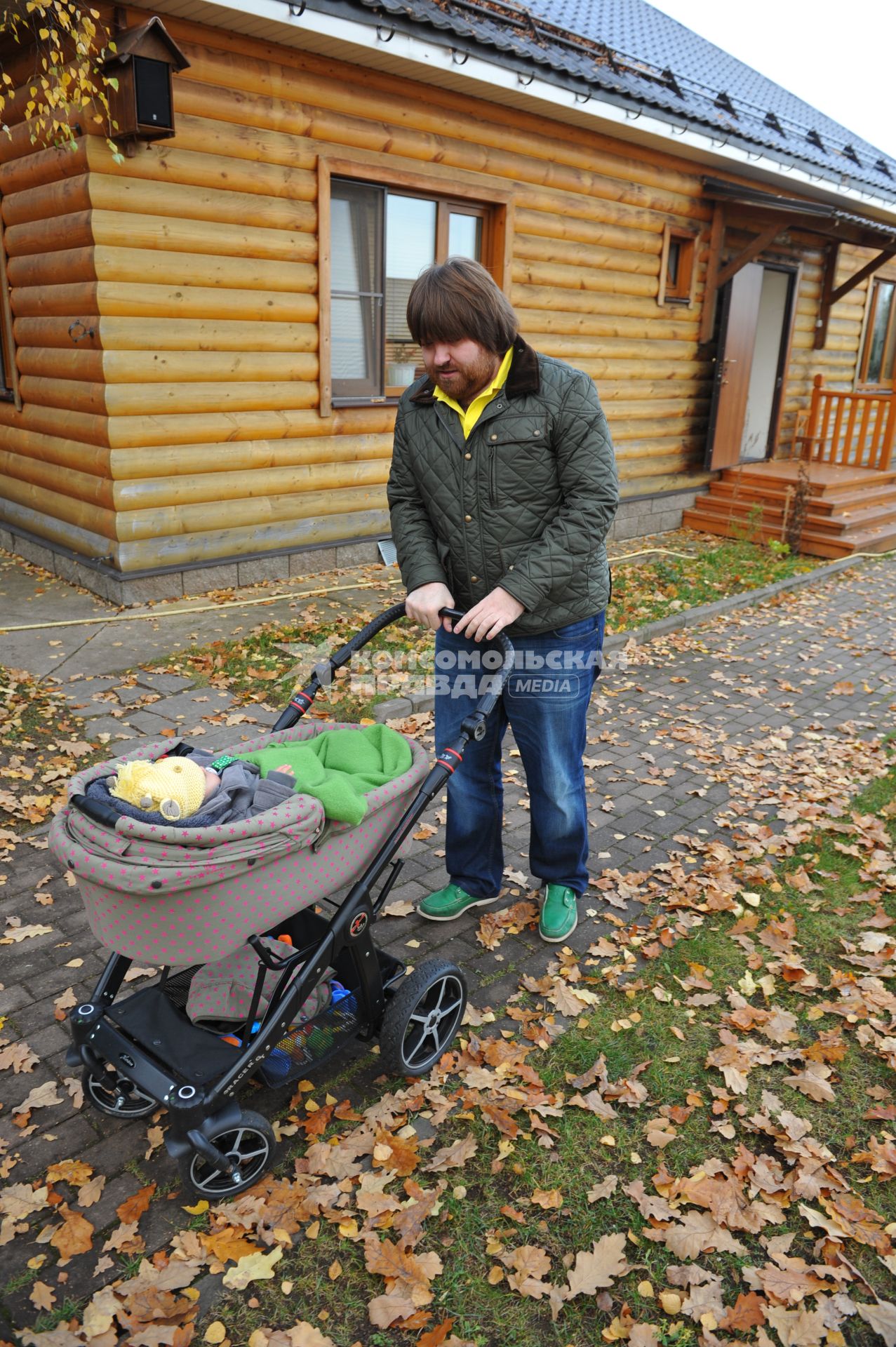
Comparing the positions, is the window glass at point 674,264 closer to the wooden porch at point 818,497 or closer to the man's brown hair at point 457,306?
the wooden porch at point 818,497

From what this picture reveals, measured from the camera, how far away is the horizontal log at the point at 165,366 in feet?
22.6

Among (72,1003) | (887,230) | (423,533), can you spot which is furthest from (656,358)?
(72,1003)

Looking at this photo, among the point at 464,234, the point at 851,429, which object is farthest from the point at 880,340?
the point at 464,234

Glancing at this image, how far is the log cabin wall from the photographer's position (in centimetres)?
678

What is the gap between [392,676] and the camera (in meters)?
6.19

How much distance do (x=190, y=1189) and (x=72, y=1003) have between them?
960mm

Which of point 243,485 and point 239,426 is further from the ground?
point 239,426

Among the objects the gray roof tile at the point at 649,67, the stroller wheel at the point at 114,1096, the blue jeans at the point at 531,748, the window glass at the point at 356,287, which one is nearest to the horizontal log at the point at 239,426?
the window glass at the point at 356,287

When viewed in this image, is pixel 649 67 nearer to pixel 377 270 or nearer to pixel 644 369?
pixel 644 369

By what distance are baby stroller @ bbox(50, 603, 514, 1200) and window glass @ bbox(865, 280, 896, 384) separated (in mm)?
16625

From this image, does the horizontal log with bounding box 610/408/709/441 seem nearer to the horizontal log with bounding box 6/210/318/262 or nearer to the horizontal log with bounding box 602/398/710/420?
the horizontal log with bounding box 602/398/710/420

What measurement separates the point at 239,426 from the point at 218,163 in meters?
1.94

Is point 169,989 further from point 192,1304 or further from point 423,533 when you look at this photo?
point 423,533

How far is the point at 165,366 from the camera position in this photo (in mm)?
7090
